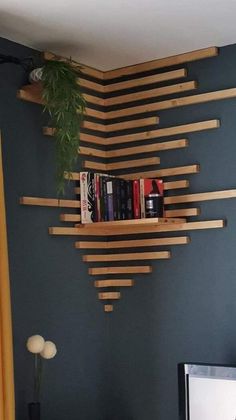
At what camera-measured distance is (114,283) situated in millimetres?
3758

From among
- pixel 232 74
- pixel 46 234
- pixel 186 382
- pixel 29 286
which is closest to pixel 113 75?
pixel 232 74

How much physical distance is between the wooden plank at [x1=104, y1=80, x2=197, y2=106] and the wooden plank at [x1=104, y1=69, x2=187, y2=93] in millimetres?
40

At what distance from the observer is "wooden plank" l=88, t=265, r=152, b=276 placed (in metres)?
3.66

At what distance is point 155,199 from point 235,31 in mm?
835

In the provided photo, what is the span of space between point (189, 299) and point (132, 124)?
3.06ft

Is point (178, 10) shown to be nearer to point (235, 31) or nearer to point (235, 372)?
point (235, 31)

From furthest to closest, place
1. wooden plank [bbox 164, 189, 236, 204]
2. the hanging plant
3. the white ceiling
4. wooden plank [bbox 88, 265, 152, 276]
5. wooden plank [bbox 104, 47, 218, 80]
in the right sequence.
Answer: wooden plank [bbox 88, 265, 152, 276] → wooden plank [bbox 104, 47, 218, 80] → wooden plank [bbox 164, 189, 236, 204] → the hanging plant → the white ceiling

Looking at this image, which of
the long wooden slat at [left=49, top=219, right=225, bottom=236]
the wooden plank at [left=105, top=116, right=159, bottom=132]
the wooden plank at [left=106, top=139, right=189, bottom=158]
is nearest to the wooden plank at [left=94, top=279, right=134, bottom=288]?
the long wooden slat at [left=49, top=219, right=225, bottom=236]

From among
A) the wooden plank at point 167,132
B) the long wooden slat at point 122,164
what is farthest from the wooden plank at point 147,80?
the long wooden slat at point 122,164

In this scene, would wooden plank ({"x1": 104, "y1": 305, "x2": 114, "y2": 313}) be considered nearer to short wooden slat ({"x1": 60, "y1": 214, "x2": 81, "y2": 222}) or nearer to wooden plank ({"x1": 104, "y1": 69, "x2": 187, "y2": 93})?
short wooden slat ({"x1": 60, "y1": 214, "x2": 81, "y2": 222})

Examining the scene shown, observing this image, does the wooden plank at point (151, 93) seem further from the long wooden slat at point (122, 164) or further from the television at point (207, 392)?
the television at point (207, 392)

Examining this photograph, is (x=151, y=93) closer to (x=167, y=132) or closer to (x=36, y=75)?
(x=167, y=132)

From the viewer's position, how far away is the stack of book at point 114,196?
137 inches

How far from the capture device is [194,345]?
11.5ft
